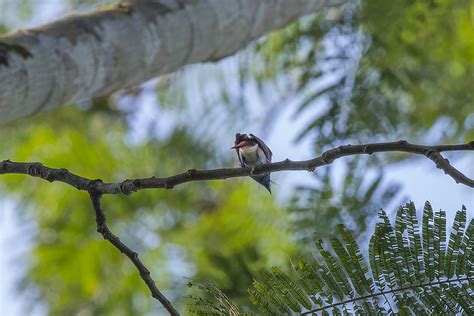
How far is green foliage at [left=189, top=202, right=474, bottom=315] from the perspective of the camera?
1.34 metres

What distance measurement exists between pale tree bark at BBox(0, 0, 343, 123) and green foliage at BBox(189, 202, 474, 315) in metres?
0.88

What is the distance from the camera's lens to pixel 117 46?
2164 mm

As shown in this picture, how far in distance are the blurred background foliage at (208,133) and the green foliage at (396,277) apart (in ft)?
6.16

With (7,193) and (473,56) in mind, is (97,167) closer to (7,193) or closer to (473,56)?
(7,193)

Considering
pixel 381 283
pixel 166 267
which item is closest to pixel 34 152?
pixel 166 267

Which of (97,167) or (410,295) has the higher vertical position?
(97,167)

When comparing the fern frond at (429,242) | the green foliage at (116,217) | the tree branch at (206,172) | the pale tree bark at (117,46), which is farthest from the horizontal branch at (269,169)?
the green foliage at (116,217)

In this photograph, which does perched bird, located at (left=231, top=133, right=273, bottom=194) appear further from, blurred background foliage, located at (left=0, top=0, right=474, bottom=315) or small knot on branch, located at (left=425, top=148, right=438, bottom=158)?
blurred background foliage, located at (left=0, top=0, right=474, bottom=315)

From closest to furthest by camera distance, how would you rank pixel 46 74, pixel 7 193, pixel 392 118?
A: pixel 46 74
pixel 392 118
pixel 7 193

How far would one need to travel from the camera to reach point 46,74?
6.56ft

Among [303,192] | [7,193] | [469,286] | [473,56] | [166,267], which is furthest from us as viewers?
[7,193]

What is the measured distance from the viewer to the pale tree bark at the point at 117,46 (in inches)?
77.3

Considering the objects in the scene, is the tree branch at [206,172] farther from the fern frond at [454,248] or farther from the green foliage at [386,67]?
the green foliage at [386,67]

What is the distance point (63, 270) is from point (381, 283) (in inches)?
129
